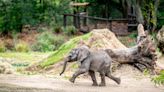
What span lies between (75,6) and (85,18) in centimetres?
129

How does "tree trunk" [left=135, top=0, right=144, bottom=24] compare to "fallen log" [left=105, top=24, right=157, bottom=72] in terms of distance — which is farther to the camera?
"tree trunk" [left=135, top=0, right=144, bottom=24]

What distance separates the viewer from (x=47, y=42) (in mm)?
37125

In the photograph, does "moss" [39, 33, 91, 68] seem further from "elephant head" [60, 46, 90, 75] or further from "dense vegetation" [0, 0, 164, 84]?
"dense vegetation" [0, 0, 164, 84]

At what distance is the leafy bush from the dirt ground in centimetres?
1794

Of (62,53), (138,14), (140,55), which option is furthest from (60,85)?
(138,14)

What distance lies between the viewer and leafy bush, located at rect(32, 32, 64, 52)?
119 feet

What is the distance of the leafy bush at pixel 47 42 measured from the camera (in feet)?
119

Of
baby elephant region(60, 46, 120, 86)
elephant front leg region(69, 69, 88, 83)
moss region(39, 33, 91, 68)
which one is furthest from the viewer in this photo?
moss region(39, 33, 91, 68)

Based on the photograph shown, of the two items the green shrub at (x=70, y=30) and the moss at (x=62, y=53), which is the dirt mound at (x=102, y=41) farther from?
the green shrub at (x=70, y=30)

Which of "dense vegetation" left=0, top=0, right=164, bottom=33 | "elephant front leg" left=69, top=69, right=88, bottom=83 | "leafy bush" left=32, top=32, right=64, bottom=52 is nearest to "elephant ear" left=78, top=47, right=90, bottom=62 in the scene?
"elephant front leg" left=69, top=69, right=88, bottom=83

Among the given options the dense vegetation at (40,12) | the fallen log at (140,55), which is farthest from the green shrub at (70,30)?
the fallen log at (140,55)

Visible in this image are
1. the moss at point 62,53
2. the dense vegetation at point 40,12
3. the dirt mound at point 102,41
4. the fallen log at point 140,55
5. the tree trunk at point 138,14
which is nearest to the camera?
the fallen log at point 140,55

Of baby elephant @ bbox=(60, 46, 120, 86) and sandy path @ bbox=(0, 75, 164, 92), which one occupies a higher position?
baby elephant @ bbox=(60, 46, 120, 86)

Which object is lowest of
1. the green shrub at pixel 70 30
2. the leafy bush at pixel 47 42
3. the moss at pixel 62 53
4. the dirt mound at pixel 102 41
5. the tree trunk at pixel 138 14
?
the green shrub at pixel 70 30
